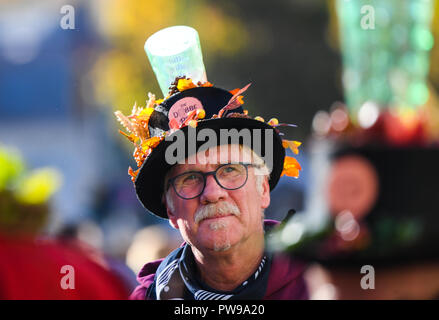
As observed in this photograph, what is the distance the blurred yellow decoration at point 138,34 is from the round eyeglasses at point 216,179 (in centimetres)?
705

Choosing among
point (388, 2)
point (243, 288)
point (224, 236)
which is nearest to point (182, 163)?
point (224, 236)

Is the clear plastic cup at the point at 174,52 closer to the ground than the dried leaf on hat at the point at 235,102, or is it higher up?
higher up

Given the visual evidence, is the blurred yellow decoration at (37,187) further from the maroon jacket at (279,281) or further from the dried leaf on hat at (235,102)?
the dried leaf on hat at (235,102)

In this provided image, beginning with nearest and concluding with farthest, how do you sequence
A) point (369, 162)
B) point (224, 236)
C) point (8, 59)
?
point (224, 236) < point (369, 162) < point (8, 59)

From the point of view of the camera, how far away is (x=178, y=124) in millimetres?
2004

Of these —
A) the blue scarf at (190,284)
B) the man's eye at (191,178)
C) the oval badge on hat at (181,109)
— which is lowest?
the blue scarf at (190,284)

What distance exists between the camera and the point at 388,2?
16.1 ft

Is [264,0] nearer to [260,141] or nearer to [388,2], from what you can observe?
[388,2]

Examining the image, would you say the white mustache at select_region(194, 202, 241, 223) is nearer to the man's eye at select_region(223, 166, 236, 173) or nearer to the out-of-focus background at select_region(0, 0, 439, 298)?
the man's eye at select_region(223, 166, 236, 173)

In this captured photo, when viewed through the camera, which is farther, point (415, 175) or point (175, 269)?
point (415, 175)

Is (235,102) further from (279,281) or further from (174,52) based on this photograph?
(279,281)

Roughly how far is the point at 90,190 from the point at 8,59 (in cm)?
603

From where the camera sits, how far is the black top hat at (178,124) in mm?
1991

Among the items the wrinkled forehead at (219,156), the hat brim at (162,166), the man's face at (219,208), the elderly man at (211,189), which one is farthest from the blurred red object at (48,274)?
the wrinkled forehead at (219,156)
